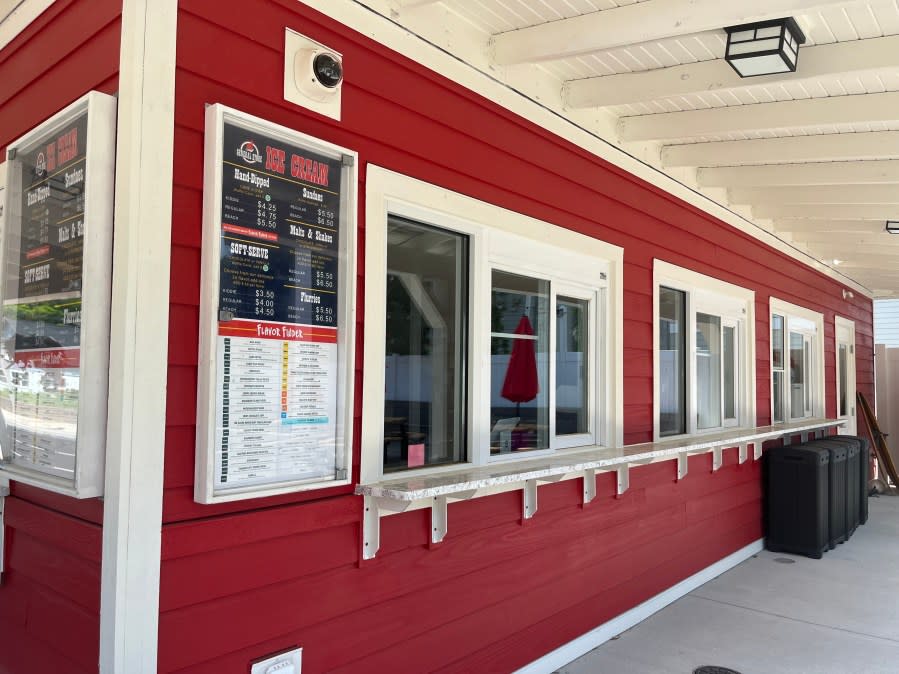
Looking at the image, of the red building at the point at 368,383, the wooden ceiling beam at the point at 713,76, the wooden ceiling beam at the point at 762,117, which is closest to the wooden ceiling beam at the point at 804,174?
the red building at the point at 368,383

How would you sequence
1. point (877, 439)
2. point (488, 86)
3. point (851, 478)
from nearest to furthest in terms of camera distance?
1. point (488, 86)
2. point (851, 478)
3. point (877, 439)

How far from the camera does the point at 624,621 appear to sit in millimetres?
4082

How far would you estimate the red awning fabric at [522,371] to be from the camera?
11.1 feet

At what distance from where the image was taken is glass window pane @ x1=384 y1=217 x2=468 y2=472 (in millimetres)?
2734

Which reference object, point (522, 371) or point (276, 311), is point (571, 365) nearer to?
point (522, 371)

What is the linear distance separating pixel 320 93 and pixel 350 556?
158cm

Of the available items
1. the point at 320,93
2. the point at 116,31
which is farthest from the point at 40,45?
the point at 320,93

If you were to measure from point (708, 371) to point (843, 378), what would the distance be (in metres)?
5.01

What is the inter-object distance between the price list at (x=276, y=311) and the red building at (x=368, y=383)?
2cm

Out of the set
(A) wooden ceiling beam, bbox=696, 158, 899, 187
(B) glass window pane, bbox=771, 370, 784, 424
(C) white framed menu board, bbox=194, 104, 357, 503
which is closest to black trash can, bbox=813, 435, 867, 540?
(B) glass window pane, bbox=771, 370, 784, 424

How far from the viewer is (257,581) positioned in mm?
2174

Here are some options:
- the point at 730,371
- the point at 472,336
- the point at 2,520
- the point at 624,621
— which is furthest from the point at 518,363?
the point at 730,371

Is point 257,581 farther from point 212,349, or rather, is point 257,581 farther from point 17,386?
point 17,386

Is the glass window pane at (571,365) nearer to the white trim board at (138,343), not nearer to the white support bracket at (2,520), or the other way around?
the white trim board at (138,343)
